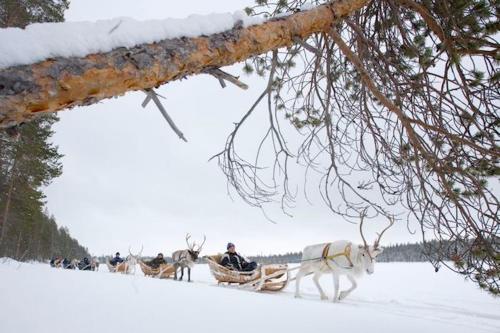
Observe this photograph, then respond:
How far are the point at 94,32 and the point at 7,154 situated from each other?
14.7 m

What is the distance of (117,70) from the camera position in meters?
1.25

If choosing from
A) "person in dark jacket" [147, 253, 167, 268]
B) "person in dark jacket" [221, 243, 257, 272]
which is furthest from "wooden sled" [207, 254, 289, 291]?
"person in dark jacket" [147, 253, 167, 268]

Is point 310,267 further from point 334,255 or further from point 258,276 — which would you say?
point 258,276

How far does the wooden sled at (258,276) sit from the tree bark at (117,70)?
24.2 ft

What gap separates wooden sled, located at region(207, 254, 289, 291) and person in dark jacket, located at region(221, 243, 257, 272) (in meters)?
0.27

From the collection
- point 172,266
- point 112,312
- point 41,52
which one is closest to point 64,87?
point 41,52

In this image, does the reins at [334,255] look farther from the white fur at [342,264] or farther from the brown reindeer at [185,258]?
the brown reindeer at [185,258]

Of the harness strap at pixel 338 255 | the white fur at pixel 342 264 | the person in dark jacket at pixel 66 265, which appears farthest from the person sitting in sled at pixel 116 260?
the harness strap at pixel 338 255

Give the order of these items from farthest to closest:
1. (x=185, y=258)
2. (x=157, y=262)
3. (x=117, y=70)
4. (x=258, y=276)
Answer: (x=157, y=262) → (x=185, y=258) → (x=258, y=276) → (x=117, y=70)

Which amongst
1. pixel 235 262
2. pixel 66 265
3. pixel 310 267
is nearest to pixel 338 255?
pixel 310 267

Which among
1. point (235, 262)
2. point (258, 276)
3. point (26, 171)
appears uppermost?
point (26, 171)

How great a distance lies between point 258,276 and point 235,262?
4.27 ft

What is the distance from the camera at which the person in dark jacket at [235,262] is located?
9633mm

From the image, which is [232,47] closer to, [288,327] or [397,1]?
[288,327]
